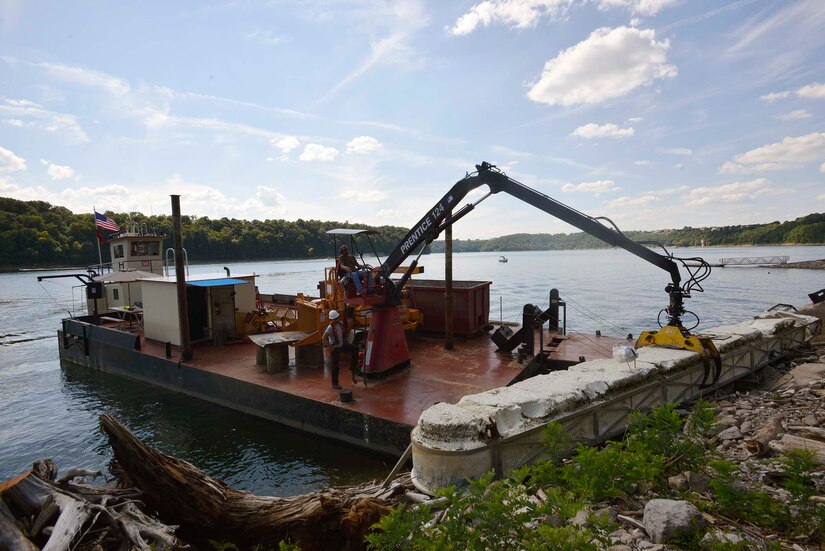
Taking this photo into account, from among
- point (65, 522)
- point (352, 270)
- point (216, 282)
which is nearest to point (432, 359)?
point (352, 270)

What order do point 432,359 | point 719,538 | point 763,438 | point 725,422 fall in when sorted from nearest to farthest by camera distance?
1. point 719,538
2. point 763,438
3. point 725,422
4. point 432,359

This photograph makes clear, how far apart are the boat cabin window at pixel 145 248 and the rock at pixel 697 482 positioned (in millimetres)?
21437

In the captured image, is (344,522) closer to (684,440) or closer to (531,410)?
(531,410)

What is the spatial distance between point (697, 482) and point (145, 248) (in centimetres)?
2161

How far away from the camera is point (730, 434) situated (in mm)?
→ 5469

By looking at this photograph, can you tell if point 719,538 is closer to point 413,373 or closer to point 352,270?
point 413,373

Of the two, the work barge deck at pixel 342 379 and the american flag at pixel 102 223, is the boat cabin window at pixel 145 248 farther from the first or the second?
the work barge deck at pixel 342 379

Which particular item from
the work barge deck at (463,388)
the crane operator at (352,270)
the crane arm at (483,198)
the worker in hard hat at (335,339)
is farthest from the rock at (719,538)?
the crane operator at (352,270)

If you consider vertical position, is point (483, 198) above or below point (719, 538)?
above

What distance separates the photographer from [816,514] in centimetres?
302

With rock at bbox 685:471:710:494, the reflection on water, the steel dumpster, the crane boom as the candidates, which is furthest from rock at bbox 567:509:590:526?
the steel dumpster

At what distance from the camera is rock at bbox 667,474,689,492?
12.8ft

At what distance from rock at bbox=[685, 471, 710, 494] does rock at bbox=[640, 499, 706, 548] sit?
716 millimetres

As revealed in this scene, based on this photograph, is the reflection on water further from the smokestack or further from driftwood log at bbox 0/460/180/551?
driftwood log at bbox 0/460/180/551
